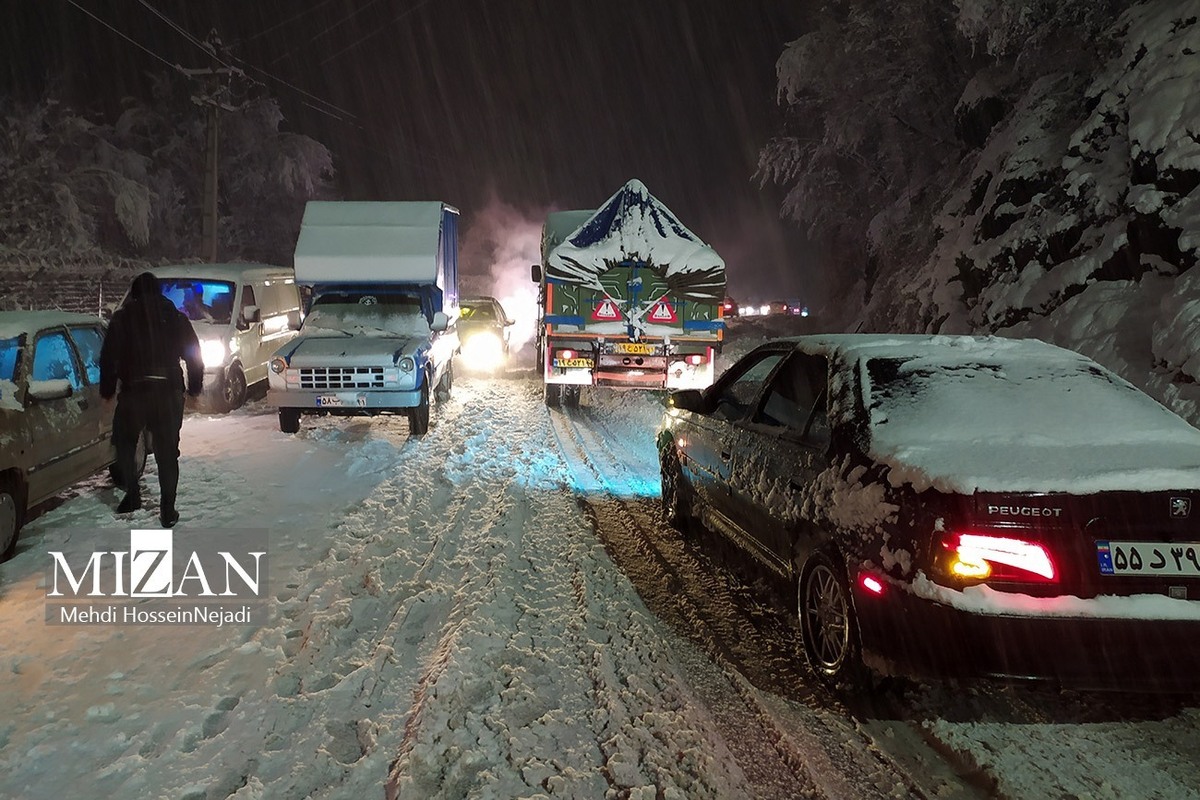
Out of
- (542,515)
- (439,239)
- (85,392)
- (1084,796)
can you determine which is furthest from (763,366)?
(1084,796)

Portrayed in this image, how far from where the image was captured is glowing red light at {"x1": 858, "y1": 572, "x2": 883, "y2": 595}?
325cm

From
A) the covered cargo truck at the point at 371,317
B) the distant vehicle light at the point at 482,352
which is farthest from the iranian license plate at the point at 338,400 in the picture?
the distant vehicle light at the point at 482,352

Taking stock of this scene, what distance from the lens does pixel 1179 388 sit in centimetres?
763

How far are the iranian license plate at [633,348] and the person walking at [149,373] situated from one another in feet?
21.3

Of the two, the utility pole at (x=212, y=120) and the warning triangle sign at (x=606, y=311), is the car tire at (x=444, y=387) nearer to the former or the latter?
the warning triangle sign at (x=606, y=311)

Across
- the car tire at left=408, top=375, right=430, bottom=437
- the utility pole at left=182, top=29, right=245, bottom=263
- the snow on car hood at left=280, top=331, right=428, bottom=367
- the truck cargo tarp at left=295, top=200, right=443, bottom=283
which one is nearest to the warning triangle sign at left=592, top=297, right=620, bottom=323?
the truck cargo tarp at left=295, top=200, right=443, bottom=283

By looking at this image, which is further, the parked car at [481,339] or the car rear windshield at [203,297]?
the parked car at [481,339]

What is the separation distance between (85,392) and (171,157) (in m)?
29.4

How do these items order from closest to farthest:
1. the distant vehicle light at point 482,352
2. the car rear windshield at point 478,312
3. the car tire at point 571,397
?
the car tire at point 571,397 < the distant vehicle light at point 482,352 < the car rear windshield at point 478,312

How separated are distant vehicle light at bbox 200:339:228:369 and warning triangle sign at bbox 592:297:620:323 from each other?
18.5 feet

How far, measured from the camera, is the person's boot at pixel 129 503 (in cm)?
631

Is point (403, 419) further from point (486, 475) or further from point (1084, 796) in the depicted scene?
point (1084, 796)

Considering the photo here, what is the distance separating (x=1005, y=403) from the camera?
3832mm

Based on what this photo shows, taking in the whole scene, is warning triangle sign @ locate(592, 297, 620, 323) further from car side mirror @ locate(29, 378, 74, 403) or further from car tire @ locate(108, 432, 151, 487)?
car side mirror @ locate(29, 378, 74, 403)
